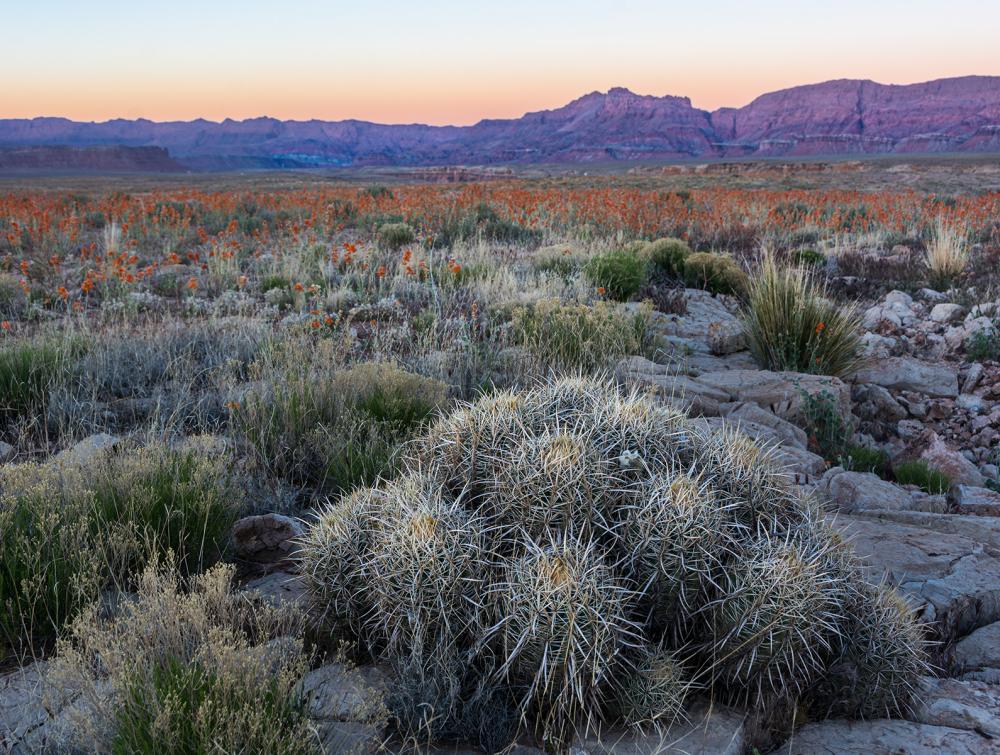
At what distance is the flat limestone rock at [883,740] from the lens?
242 centimetres

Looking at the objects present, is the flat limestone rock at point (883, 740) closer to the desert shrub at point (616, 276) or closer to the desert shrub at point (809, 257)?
the desert shrub at point (616, 276)

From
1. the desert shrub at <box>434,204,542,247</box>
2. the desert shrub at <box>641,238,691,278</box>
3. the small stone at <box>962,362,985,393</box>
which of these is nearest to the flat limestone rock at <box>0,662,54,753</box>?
the small stone at <box>962,362,985,393</box>

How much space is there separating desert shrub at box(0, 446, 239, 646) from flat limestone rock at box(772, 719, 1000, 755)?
2.32 metres

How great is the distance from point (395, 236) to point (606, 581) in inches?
442

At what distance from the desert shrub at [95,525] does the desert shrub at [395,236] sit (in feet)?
30.8

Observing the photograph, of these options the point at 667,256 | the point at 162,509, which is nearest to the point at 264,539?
the point at 162,509

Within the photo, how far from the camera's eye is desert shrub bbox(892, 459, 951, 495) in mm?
4977

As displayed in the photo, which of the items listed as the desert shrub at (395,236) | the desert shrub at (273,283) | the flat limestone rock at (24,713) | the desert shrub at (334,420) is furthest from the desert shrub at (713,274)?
the flat limestone rock at (24,713)

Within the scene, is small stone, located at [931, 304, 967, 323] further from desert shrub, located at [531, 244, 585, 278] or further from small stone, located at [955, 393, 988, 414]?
desert shrub, located at [531, 244, 585, 278]

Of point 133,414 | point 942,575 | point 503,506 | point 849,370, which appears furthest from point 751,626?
point 849,370

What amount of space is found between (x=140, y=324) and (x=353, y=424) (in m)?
4.07

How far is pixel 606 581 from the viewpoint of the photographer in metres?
2.45

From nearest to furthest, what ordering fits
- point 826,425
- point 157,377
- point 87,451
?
point 87,451 → point 826,425 → point 157,377

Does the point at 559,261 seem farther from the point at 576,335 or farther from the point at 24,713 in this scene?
the point at 24,713
